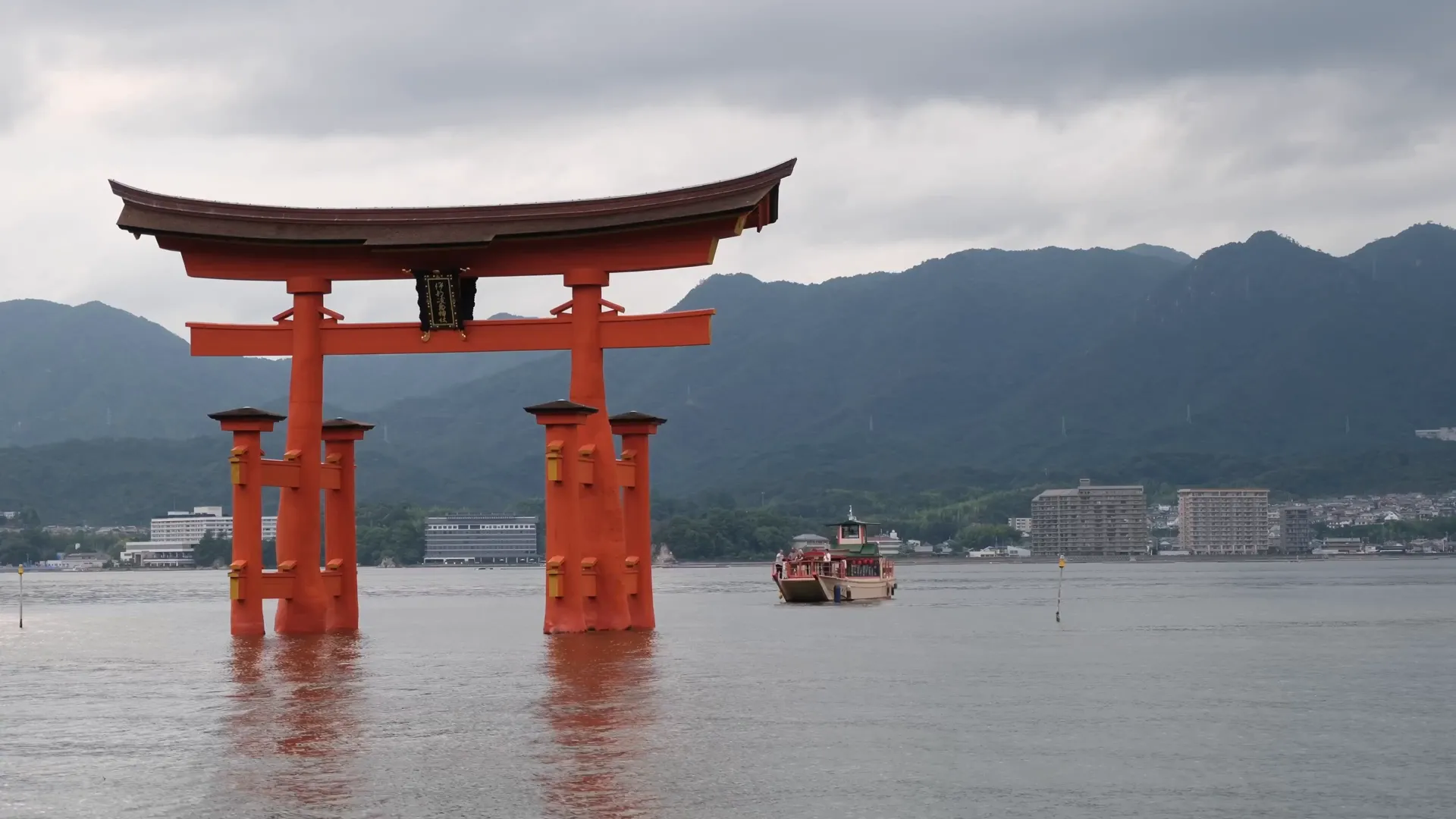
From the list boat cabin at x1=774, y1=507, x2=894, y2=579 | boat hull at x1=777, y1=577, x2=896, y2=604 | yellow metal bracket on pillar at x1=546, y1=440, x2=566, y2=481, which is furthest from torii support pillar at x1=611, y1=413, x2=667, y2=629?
boat cabin at x1=774, y1=507, x2=894, y2=579

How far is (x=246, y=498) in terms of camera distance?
131 feet

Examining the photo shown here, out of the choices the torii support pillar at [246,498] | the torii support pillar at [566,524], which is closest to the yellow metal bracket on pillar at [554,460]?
the torii support pillar at [566,524]

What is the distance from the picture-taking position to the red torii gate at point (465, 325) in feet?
130

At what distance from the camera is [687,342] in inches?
1558

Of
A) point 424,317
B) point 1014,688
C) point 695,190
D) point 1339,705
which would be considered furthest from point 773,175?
point 1339,705

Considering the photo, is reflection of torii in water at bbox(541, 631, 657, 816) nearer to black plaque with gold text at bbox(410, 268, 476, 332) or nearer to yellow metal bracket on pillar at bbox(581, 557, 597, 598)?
yellow metal bracket on pillar at bbox(581, 557, 597, 598)

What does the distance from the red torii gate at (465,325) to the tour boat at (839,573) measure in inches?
1441

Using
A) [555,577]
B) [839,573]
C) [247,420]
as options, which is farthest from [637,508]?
[839,573]

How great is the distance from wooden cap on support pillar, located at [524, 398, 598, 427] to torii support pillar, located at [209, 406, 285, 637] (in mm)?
5873

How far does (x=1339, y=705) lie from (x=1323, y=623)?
33395 millimetres

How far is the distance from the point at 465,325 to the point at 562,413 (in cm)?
395

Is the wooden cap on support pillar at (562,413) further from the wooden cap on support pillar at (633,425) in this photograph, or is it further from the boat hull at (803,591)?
the boat hull at (803,591)

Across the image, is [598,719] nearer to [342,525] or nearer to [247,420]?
[247,420]

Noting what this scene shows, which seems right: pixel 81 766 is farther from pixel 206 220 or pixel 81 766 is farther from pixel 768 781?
pixel 206 220
